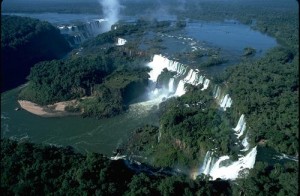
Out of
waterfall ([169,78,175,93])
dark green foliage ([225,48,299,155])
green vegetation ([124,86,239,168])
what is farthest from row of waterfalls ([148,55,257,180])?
dark green foliage ([225,48,299,155])

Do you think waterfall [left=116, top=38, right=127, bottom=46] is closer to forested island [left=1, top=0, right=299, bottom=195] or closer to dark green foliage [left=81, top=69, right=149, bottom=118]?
forested island [left=1, top=0, right=299, bottom=195]

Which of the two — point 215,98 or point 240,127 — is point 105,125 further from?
point 240,127

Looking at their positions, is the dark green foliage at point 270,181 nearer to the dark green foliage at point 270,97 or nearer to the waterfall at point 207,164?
Result: the dark green foliage at point 270,97

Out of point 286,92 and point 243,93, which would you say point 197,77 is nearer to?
point 243,93

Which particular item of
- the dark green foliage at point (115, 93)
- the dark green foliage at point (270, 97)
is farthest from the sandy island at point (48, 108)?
the dark green foliage at point (270, 97)

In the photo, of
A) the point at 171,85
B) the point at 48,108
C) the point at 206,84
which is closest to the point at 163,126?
the point at 206,84
